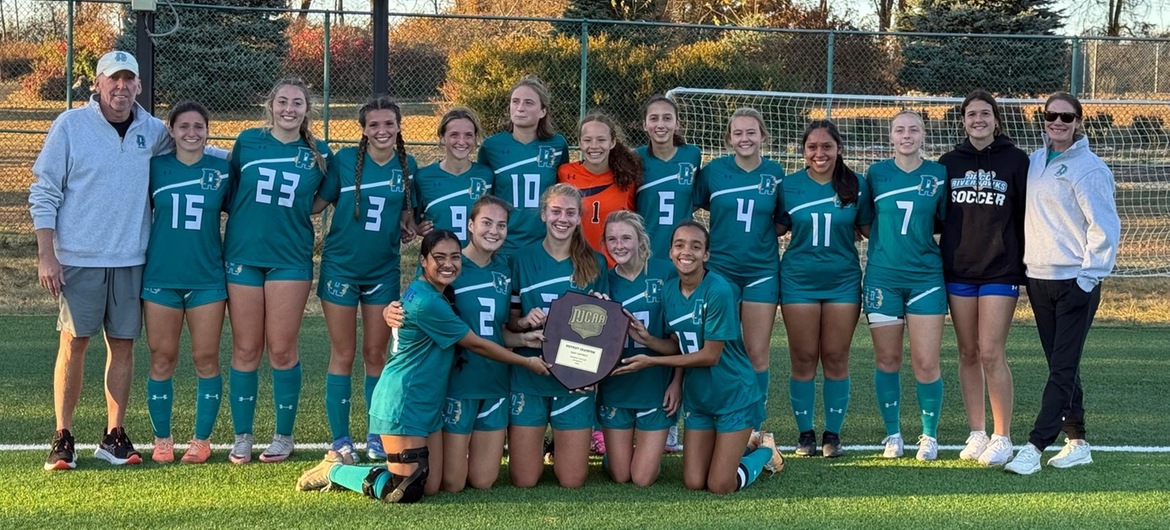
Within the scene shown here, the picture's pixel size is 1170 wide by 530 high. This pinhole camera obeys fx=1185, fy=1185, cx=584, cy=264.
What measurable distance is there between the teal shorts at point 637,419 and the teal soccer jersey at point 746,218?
2.93 ft

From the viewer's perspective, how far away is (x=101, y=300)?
16.9 feet

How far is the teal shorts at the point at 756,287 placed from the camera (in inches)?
219

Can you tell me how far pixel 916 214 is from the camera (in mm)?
5449

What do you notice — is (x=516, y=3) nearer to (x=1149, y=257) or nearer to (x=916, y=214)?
(x=1149, y=257)

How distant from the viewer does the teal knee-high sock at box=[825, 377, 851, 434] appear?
5656 mm

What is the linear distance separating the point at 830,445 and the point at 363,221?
2.41m

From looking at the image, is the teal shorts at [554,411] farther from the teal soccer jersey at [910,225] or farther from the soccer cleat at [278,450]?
the teal soccer jersey at [910,225]

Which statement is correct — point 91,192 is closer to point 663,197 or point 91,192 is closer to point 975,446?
point 663,197

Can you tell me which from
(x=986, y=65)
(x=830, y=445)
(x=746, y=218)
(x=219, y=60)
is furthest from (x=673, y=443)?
(x=986, y=65)

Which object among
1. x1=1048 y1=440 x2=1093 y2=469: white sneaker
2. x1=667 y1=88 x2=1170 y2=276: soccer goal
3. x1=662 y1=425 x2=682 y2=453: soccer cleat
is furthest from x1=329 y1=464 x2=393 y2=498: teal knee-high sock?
x1=667 y1=88 x2=1170 y2=276: soccer goal

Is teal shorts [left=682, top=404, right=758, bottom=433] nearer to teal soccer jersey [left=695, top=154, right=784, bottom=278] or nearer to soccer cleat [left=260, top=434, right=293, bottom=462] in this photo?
teal soccer jersey [left=695, top=154, right=784, bottom=278]

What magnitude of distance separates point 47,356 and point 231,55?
23.4 feet

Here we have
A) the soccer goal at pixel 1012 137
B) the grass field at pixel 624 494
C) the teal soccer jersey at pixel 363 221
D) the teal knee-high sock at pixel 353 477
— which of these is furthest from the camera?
the soccer goal at pixel 1012 137

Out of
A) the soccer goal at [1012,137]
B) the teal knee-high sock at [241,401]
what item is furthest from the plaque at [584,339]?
the soccer goal at [1012,137]
